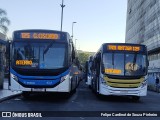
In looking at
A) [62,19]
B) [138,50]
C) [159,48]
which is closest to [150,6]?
[159,48]

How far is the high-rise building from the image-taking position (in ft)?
278

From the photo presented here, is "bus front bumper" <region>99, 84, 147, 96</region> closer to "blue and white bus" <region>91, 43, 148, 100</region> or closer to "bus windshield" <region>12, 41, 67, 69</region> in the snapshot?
"blue and white bus" <region>91, 43, 148, 100</region>

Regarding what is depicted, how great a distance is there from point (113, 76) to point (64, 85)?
3.30 m

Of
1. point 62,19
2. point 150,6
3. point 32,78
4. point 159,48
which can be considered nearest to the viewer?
point 32,78

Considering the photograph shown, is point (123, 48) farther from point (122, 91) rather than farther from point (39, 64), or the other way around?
point (39, 64)

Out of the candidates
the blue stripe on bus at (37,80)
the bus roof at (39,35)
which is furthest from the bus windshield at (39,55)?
the blue stripe on bus at (37,80)

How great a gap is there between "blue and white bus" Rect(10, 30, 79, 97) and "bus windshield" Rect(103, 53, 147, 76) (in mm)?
3165

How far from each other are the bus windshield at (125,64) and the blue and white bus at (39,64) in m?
3.16

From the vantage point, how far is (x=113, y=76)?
912 inches

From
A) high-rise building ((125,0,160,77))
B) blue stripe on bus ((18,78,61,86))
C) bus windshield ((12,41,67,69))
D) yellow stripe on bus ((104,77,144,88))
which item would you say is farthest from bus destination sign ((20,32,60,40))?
high-rise building ((125,0,160,77))

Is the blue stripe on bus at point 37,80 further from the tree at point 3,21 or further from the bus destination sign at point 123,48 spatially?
the tree at point 3,21

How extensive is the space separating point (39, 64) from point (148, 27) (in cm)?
7525

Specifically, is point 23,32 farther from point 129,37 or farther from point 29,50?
point 129,37

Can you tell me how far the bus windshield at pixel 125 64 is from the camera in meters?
23.3
